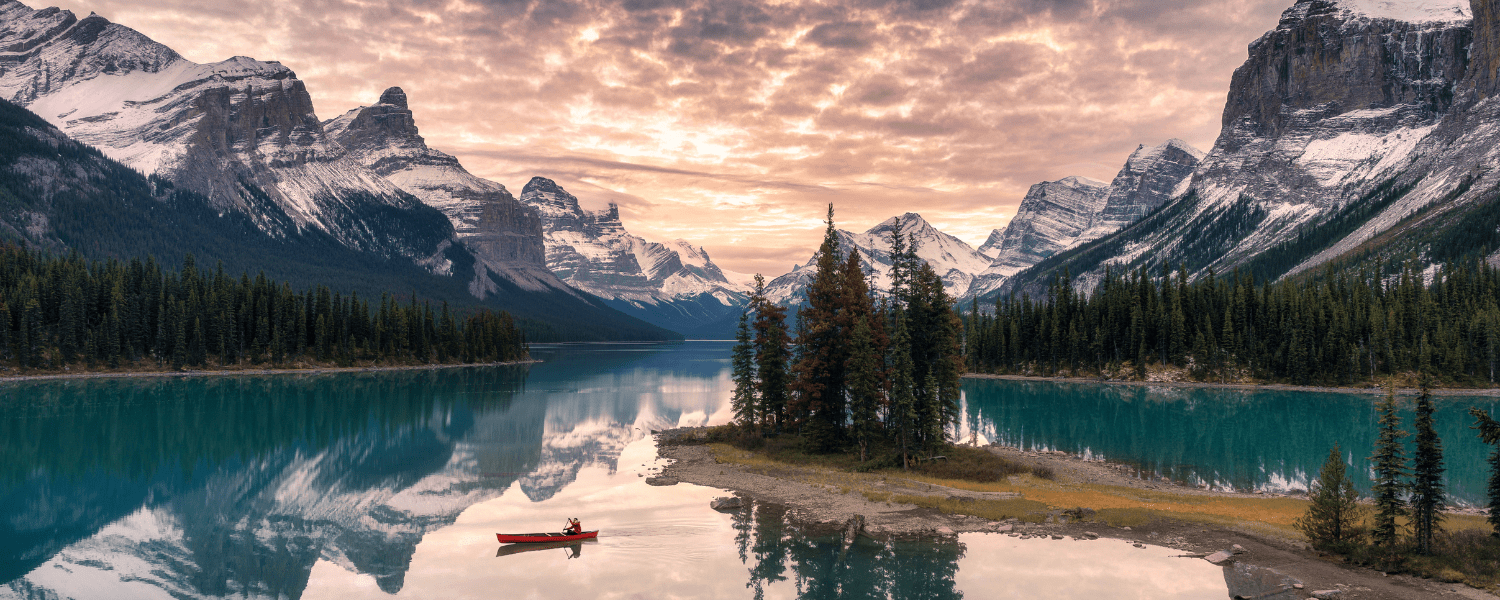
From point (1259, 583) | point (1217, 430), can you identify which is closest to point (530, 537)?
point (1259, 583)

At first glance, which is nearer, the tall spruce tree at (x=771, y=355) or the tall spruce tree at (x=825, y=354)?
the tall spruce tree at (x=825, y=354)

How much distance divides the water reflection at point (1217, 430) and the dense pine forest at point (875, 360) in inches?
641

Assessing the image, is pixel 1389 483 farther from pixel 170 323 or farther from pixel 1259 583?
pixel 170 323

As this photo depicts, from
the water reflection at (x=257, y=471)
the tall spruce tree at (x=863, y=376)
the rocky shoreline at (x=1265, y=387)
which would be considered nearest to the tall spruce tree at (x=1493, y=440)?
the tall spruce tree at (x=863, y=376)

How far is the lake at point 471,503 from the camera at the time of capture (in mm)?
29234

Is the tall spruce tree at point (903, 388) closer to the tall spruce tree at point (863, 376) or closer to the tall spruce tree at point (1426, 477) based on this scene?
the tall spruce tree at point (863, 376)

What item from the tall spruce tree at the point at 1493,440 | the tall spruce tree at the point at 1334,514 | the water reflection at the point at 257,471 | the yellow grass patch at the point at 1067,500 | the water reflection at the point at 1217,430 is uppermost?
the tall spruce tree at the point at 1493,440

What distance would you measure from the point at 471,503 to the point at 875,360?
1023 inches

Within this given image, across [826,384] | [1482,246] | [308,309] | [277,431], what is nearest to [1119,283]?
[1482,246]

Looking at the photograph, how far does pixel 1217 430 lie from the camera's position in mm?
77000

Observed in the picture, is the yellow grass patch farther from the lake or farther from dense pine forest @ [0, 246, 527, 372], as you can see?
dense pine forest @ [0, 246, 527, 372]

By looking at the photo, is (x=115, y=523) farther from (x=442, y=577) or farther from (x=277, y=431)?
(x=277, y=431)

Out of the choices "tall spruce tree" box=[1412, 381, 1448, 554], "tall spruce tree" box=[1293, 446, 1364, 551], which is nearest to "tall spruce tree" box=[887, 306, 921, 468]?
"tall spruce tree" box=[1293, 446, 1364, 551]

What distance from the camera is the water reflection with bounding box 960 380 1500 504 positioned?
54781mm
